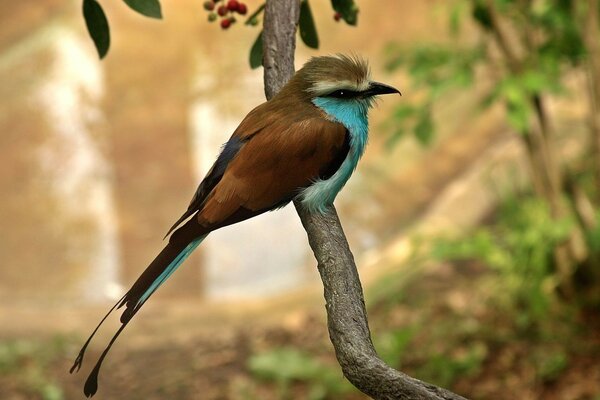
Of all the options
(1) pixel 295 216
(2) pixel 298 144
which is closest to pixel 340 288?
(2) pixel 298 144

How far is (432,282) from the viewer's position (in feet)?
17.1

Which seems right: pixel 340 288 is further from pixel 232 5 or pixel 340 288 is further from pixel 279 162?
pixel 232 5

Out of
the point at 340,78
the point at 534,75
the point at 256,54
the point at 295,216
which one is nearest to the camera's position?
the point at 340,78

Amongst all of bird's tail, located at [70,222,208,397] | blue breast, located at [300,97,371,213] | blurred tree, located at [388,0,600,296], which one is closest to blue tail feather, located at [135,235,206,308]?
bird's tail, located at [70,222,208,397]

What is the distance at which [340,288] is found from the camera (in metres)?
1.39

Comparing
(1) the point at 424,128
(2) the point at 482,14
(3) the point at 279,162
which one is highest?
(2) the point at 482,14

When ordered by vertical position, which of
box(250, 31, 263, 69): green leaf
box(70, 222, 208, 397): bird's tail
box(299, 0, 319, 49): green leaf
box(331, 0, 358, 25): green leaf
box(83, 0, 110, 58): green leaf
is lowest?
box(70, 222, 208, 397): bird's tail

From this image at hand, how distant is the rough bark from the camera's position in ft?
3.91

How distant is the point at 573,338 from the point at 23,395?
2.53 metres

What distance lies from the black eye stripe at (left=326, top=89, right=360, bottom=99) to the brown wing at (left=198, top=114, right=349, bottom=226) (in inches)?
2.0

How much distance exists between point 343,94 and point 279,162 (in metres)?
0.17

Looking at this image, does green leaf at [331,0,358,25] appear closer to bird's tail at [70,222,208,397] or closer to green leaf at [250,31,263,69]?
green leaf at [250,31,263,69]

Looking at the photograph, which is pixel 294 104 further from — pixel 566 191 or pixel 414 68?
pixel 566 191

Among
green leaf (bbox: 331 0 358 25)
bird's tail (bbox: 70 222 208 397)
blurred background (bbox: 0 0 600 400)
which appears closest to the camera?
bird's tail (bbox: 70 222 208 397)
